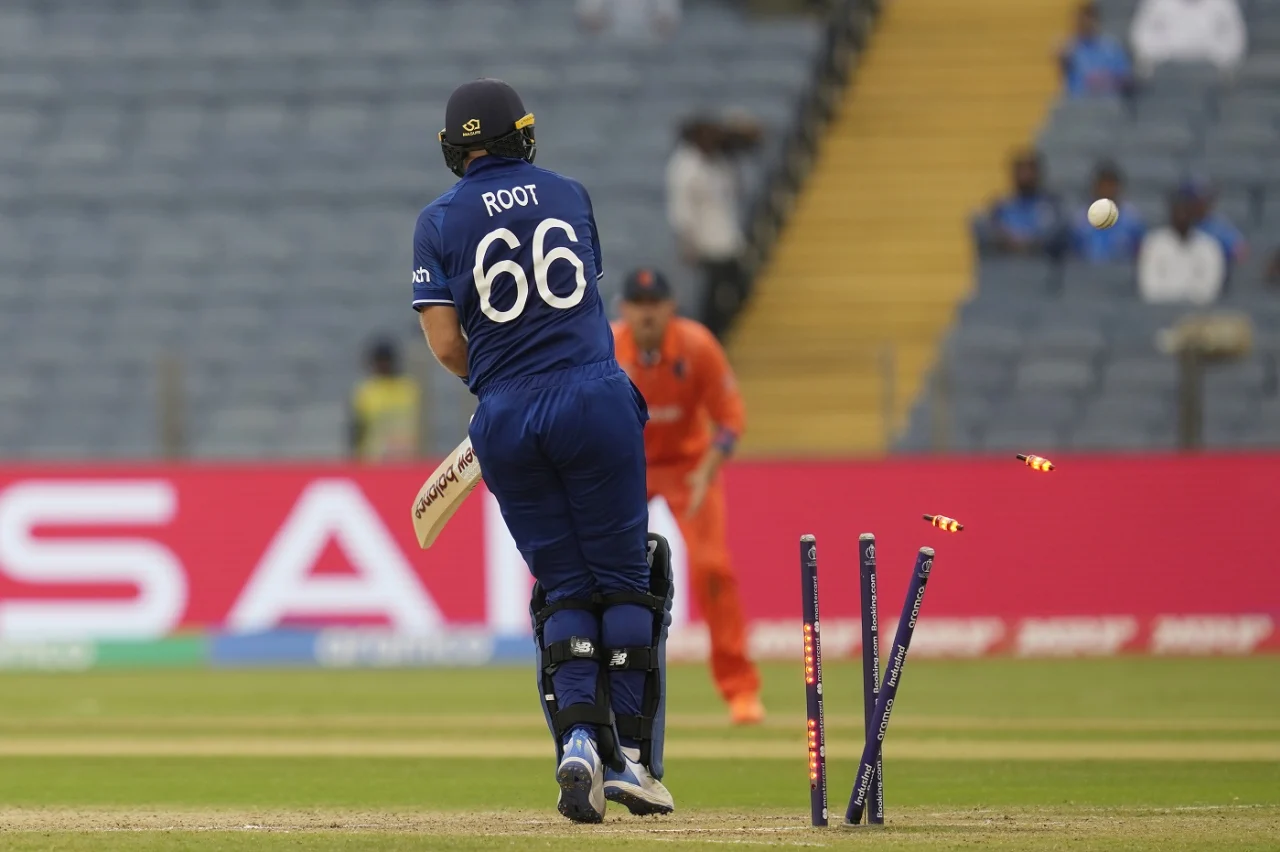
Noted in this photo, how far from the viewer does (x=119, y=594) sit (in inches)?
699

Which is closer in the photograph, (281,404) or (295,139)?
(281,404)

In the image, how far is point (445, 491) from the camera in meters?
7.87

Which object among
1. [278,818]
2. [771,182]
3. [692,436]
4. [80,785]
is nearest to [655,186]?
[771,182]

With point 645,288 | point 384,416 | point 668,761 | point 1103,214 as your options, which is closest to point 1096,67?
point 384,416

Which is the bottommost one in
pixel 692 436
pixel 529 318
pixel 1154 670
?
pixel 1154 670

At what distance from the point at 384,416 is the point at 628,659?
10.8 metres

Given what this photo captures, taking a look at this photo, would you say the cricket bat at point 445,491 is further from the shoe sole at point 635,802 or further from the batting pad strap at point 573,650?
the shoe sole at point 635,802

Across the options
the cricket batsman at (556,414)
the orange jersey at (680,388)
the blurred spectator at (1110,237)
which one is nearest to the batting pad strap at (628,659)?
the cricket batsman at (556,414)

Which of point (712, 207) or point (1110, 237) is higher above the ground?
point (712, 207)

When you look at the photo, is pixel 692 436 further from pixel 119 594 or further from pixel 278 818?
pixel 119 594

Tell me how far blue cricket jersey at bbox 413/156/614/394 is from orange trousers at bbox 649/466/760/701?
16.6 feet

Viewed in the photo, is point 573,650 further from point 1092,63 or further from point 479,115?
point 1092,63

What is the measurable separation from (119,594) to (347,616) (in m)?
1.87

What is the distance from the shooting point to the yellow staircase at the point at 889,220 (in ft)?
61.2
